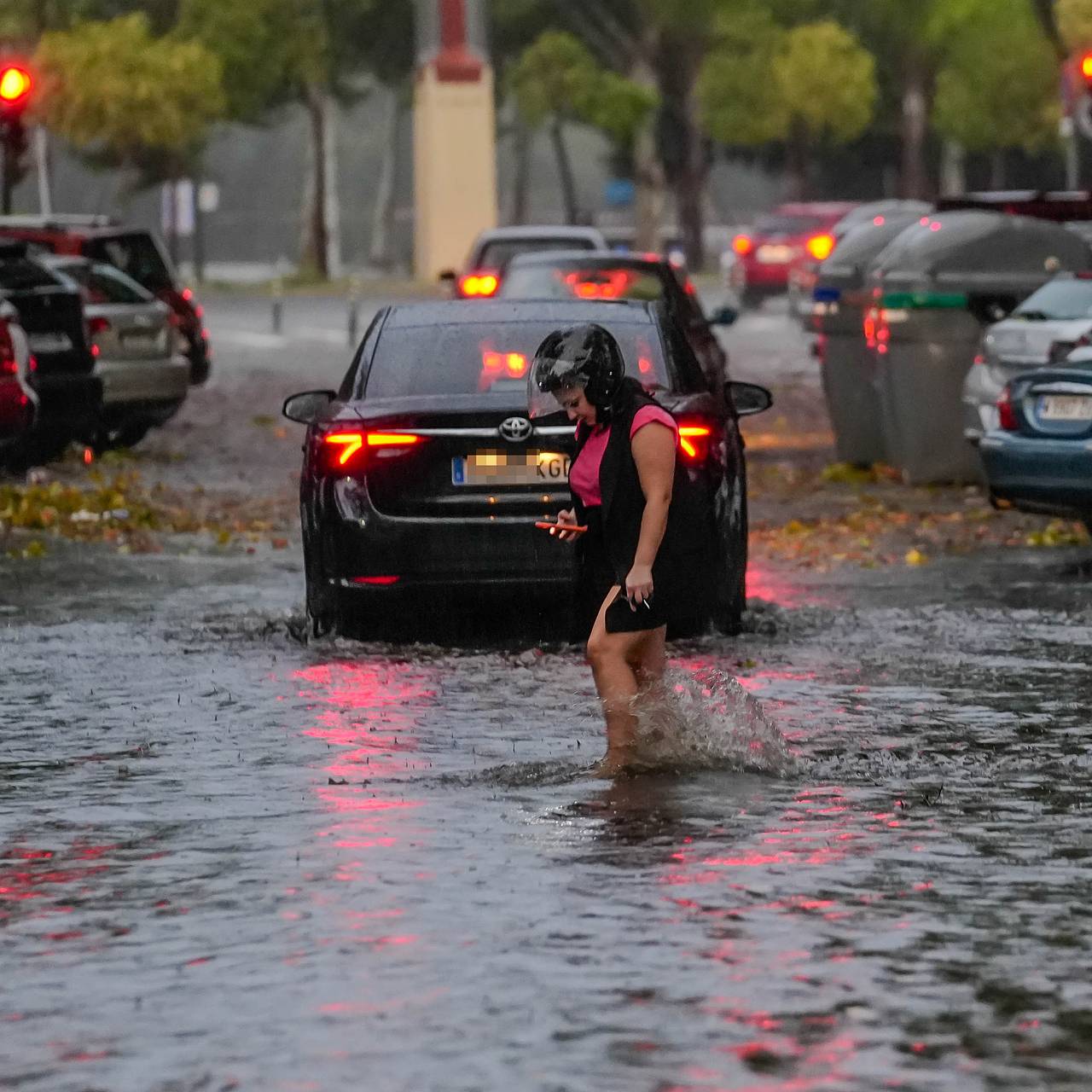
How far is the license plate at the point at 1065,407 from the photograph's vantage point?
1656cm

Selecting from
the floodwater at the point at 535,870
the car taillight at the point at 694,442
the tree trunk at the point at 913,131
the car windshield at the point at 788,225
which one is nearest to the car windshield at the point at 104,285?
the floodwater at the point at 535,870

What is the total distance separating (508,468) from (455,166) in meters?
63.4

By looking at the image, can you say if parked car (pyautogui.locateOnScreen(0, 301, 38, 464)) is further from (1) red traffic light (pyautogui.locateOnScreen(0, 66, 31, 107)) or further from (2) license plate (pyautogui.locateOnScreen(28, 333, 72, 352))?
(1) red traffic light (pyautogui.locateOnScreen(0, 66, 31, 107))

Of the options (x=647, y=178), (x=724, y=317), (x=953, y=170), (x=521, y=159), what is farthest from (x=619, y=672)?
(x=521, y=159)

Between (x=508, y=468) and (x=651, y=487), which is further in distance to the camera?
(x=508, y=468)

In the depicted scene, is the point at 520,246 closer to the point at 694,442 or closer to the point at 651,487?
the point at 694,442

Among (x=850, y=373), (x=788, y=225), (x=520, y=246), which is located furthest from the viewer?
(x=788, y=225)

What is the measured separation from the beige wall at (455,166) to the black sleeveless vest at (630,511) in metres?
65.8

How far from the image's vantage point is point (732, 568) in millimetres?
13703

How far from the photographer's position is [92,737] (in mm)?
11328

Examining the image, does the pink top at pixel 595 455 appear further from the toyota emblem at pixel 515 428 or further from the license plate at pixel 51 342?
the license plate at pixel 51 342

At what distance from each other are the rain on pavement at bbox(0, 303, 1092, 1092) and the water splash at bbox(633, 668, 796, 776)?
0.01m

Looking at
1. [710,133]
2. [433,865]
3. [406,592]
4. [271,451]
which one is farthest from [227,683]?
[710,133]

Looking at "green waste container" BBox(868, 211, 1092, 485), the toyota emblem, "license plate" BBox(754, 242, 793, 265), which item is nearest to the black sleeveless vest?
the toyota emblem
